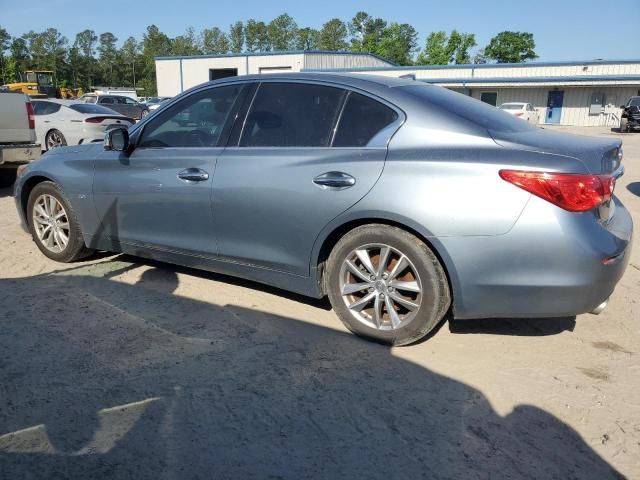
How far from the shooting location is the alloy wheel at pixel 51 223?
4859mm

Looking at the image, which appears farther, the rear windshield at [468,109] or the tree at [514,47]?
the tree at [514,47]

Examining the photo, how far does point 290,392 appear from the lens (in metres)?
2.87

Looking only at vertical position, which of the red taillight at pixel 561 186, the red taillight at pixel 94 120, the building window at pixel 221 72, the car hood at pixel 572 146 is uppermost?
the building window at pixel 221 72

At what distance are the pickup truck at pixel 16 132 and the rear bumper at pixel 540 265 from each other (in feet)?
24.1

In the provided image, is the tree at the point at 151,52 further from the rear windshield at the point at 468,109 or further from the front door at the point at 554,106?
the rear windshield at the point at 468,109

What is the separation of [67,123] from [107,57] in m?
113

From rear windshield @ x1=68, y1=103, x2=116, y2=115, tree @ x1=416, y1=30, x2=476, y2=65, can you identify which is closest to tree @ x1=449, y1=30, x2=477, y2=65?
tree @ x1=416, y1=30, x2=476, y2=65

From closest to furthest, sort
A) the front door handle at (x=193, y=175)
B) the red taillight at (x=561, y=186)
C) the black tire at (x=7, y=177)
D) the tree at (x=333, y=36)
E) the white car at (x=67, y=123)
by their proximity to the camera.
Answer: the red taillight at (x=561, y=186)
the front door handle at (x=193, y=175)
the black tire at (x=7, y=177)
the white car at (x=67, y=123)
the tree at (x=333, y=36)

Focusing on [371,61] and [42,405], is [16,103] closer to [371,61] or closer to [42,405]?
[42,405]

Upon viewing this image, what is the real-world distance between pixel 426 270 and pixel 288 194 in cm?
102

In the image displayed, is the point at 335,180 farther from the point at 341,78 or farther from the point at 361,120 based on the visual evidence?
the point at 341,78

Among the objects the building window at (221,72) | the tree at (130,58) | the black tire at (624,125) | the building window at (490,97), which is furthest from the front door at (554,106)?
the tree at (130,58)

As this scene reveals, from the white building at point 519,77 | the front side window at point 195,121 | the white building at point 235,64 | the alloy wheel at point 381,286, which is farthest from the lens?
the white building at point 235,64

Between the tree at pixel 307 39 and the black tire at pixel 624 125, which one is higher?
the tree at pixel 307 39
